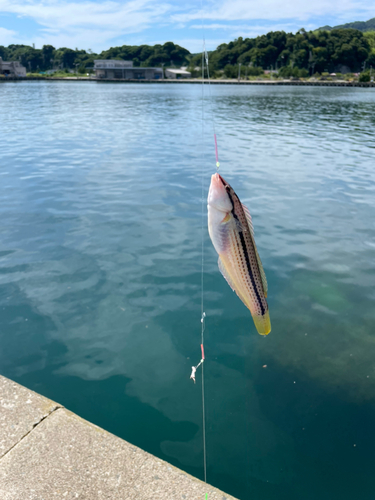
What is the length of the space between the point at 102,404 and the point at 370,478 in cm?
332

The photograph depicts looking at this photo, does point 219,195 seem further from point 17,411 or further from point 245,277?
point 17,411

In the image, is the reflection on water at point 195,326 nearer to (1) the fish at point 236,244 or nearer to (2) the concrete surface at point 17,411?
(2) the concrete surface at point 17,411

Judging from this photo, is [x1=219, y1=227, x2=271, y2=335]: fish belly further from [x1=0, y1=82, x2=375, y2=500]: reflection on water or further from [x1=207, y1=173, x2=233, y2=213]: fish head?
[x1=0, y1=82, x2=375, y2=500]: reflection on water

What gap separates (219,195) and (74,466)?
9.48ft

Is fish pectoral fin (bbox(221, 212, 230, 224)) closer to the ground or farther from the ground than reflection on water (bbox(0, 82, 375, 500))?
farther from the ground

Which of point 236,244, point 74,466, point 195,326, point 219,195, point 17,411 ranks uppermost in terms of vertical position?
point 219,195

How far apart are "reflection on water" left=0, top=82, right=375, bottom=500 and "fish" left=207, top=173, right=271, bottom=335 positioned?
9.80 ft

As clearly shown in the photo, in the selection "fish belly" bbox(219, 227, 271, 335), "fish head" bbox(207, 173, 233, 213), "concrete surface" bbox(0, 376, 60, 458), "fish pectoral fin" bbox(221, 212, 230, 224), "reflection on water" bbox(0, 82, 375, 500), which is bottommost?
"reflection on water" bbox(0, 82, 375, 500)

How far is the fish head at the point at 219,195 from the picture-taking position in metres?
2.04

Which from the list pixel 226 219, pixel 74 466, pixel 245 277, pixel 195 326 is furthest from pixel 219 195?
pixel 195 326

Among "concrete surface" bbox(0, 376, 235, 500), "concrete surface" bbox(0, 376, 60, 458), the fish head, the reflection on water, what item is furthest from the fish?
the reflection on water

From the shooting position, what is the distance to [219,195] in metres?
2.05

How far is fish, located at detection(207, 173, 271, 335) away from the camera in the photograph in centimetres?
208

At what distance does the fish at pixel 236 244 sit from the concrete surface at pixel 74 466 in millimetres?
1941
